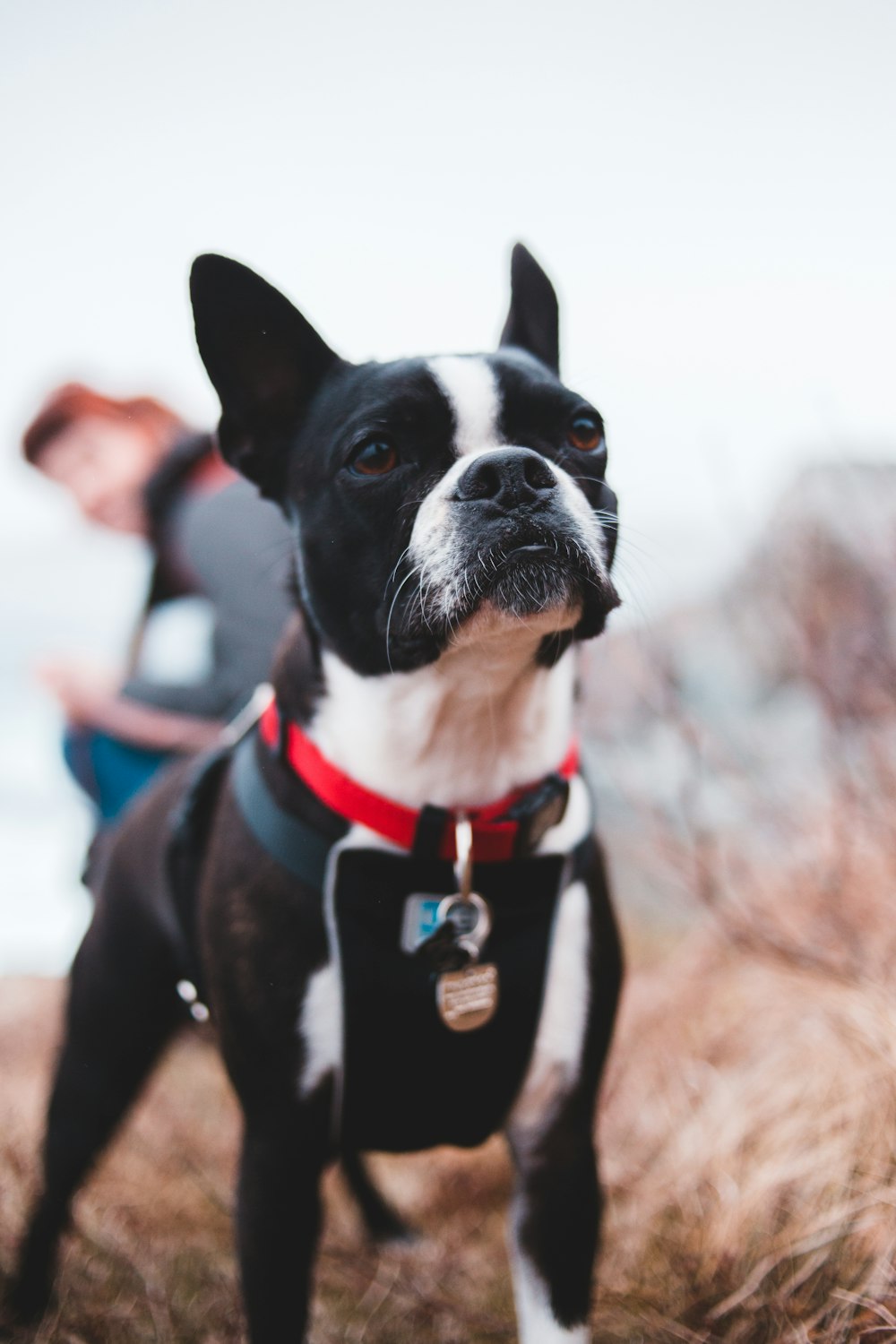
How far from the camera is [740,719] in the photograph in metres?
5.42

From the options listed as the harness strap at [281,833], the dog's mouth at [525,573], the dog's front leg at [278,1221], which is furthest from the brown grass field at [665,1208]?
the dog's mouth at [525,573]

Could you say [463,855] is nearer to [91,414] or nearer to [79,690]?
[79,690]

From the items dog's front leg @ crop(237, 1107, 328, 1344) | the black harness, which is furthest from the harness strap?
dog's front leg @ crop(237, 1107, 328, 1344)

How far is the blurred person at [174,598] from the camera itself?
2.86 m

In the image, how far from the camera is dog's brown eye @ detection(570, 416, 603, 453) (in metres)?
1.85

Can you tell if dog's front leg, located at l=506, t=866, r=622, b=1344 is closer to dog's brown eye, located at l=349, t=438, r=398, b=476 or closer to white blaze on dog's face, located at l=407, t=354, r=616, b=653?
white blaze on dog's face, located at l=407, t=354, r=616, b=653

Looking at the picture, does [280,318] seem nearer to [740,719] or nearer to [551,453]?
[551,453]

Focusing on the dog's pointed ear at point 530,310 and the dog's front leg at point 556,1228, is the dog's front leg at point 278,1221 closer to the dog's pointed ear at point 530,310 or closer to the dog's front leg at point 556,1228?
the dog's front leg at point 556,1228

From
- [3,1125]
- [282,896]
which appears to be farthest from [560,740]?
[3,1125]

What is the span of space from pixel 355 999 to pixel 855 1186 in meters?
1.19

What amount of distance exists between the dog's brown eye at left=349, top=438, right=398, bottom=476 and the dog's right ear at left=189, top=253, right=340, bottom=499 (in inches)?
12.2

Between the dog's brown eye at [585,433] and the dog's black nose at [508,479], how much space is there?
0.84 ft

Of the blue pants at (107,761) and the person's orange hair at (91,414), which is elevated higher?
the person's orange hair at (91,414)

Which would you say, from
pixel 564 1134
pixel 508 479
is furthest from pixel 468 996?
pixel 508 479
